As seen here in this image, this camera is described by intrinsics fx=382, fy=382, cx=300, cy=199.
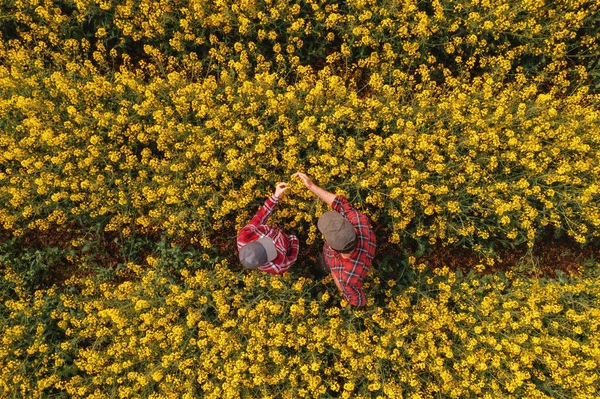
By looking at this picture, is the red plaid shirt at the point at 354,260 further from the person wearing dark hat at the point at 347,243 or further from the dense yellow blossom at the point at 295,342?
the dense yellow blossom at the point at 295,342

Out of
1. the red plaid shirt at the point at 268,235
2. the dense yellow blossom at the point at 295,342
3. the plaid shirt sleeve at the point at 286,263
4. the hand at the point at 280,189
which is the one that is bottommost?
the dense yellow blossom at the point at 295,342

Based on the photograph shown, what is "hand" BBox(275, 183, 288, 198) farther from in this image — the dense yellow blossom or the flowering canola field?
the dense yellow blossom

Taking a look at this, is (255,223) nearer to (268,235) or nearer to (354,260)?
(268,235)

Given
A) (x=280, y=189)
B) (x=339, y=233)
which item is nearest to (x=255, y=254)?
(x=280, y=189)

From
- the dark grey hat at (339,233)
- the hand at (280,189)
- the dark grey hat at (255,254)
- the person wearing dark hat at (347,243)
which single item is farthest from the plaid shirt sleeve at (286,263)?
the dark grey hat at (339,233)

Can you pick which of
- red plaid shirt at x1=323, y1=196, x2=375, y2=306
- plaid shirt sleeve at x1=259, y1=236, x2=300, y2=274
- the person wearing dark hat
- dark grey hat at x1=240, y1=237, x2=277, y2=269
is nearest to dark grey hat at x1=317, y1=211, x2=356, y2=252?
the person wearing dark hat

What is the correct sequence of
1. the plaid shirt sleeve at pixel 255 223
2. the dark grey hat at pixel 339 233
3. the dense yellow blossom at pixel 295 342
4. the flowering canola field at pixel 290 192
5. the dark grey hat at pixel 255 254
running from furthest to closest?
1. the flowering canola field at pixel 290 192
2. the dense yellow blossom at pixel 295 342
3. the plaid shirt sleeve at pixel 255 223
4. the dark grey hat at pixel 255 254
5. the dark grey hat at pixel 339 233

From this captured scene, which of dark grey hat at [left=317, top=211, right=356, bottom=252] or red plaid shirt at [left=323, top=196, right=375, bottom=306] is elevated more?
dark grey hat at [left=317, top=211, right=356, bottom=252]
